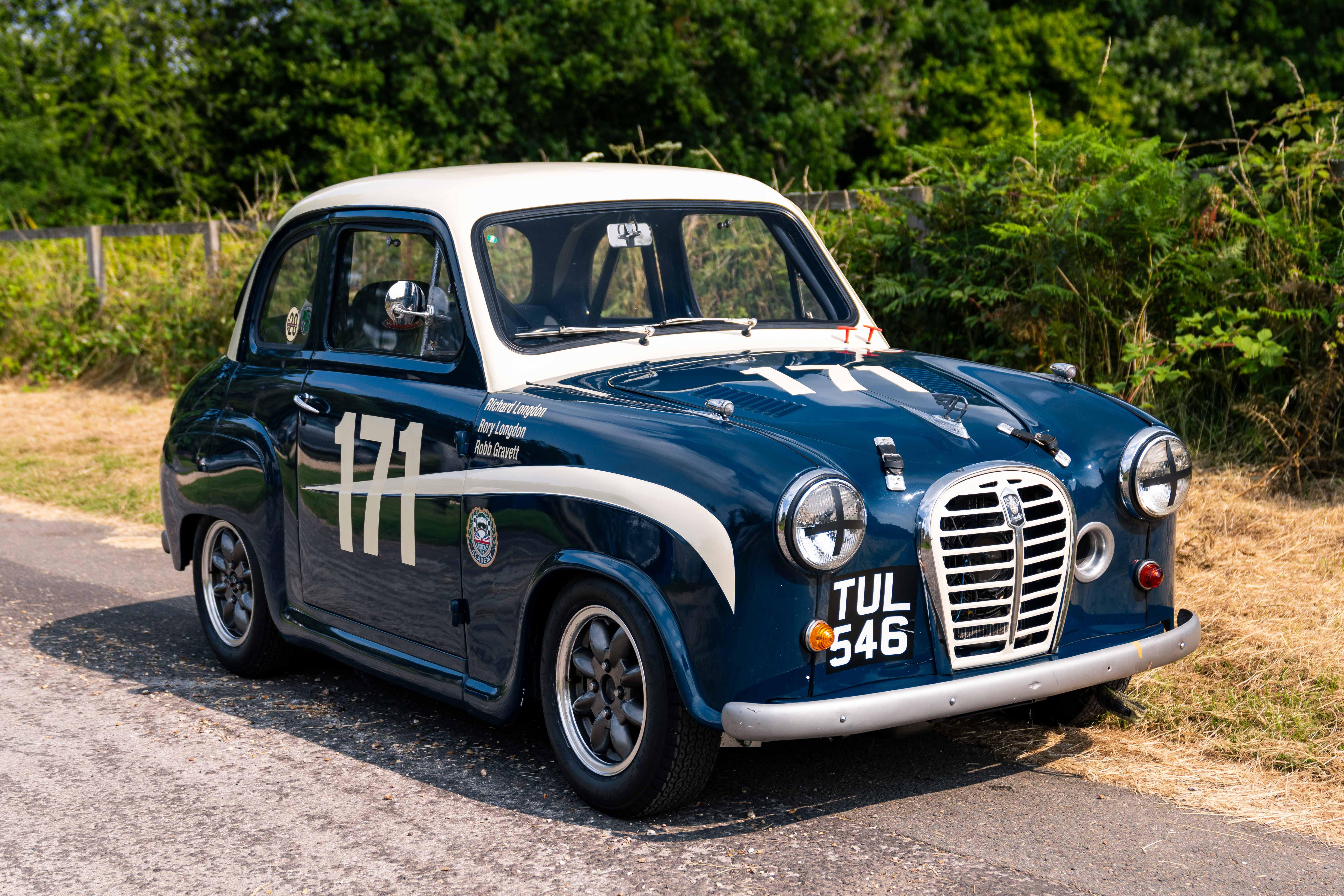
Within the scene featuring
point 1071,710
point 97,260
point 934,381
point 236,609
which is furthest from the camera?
point 97,260

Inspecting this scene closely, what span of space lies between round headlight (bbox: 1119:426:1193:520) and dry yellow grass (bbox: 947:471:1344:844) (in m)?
0.85

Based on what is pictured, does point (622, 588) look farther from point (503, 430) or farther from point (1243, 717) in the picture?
point (1243, 717)

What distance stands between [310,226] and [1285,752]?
401 cm

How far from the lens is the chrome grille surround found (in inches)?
152

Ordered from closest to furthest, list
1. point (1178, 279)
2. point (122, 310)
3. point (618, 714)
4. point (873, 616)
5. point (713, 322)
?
point (873, 616), point (618, 714), point (713, 322), point (1178, 279), point (122, 310)

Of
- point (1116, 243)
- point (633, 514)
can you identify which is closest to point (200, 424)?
point (633, 514)

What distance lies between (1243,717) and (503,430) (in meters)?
2.68

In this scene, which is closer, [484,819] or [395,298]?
[484,819]

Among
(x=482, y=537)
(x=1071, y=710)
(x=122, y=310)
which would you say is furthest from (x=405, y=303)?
(x=122, y=310)

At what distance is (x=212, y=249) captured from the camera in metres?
14.8

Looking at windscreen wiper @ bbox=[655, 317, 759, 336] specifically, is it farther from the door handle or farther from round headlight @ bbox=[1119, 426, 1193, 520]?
round headlight @ bbox=[1119, 426, 1193, 520]

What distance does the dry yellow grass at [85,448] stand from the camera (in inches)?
396

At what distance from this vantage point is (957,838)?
3938 millimetres

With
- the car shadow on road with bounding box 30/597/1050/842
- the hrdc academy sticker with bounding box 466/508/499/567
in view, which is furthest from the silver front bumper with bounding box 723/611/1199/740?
the hrdc academy sticker with bounding box 466/508/499/567
